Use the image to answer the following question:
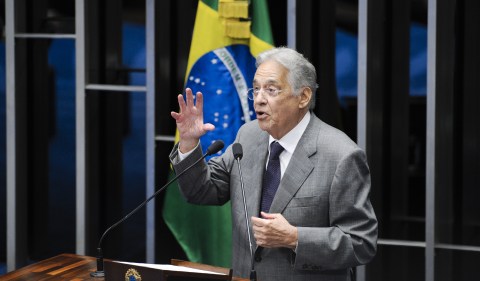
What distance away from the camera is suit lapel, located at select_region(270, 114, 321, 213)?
128 inches

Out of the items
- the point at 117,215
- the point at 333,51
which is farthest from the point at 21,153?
the point at 333,51

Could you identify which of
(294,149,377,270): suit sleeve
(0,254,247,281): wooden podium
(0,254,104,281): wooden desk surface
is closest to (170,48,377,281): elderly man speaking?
(294,149,377,270): suit sleeve

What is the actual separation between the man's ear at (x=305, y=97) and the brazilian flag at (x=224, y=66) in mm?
1572

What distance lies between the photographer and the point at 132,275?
2.75m

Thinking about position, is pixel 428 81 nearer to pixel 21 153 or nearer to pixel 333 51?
pixel 333 51

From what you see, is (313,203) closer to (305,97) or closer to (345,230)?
(345,230)

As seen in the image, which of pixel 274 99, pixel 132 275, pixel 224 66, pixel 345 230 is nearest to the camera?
pixel 132 275

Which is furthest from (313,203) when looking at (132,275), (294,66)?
(132,275)

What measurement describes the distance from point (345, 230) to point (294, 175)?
0.92 feet

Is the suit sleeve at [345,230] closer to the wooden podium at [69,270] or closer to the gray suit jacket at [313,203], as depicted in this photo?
the gray suit jacket at [313,203]

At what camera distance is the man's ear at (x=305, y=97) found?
10.9ft

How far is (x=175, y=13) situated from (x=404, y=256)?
2.01 metres

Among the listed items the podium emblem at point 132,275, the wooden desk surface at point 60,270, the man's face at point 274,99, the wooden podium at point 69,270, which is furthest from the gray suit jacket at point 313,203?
the podium emblem at point 132,275

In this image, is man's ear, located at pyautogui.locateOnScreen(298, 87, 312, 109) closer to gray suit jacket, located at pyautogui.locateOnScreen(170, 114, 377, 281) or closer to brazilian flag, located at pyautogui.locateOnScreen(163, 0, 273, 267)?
gray suit jacket, located at pyautogui.locateOnScreen(170, 114, 377, 281)
